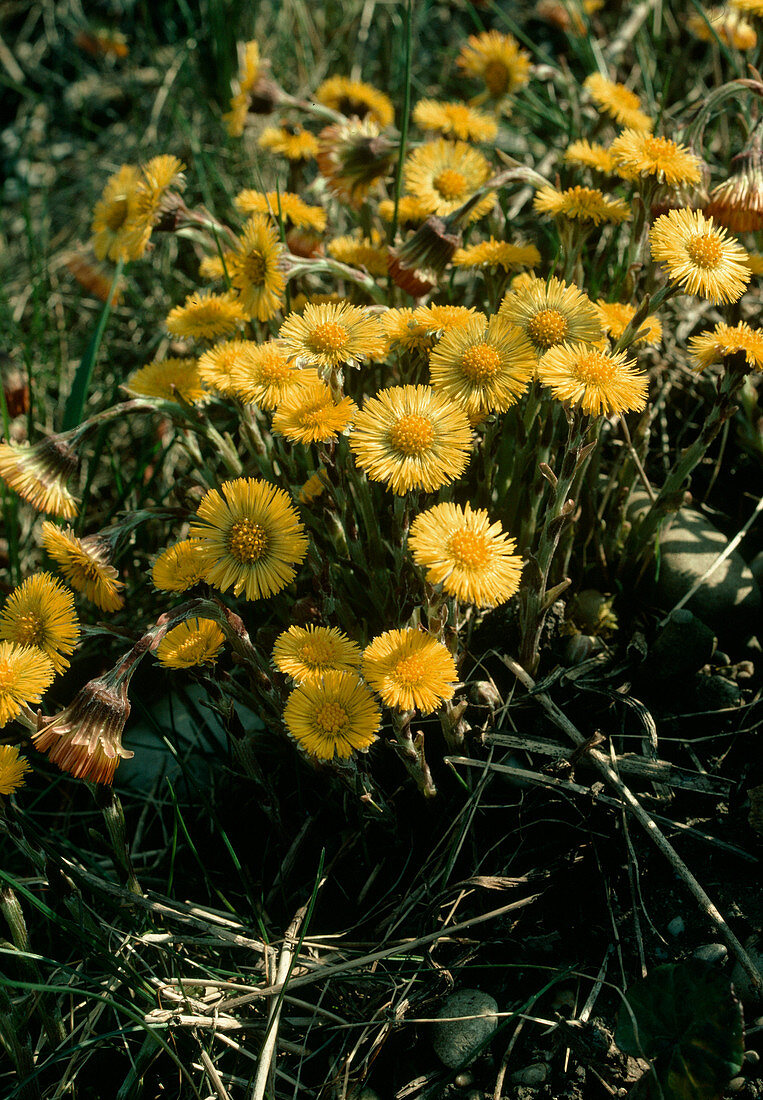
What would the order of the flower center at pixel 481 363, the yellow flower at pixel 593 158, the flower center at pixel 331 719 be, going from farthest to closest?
the yellow flower at pixel 593 158, the flower center at pixel 481 363, the flower center at pixel 331 719

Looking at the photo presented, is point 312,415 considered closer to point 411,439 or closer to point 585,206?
point 411,439

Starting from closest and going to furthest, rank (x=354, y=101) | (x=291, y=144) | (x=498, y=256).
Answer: (x=498, y=256) < (x=291, y=144) < (x=354, y=101)

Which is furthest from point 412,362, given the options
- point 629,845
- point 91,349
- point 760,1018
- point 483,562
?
point 760,1018

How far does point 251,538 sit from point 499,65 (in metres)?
1.69

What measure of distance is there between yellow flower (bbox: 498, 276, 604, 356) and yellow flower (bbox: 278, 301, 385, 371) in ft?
0.73

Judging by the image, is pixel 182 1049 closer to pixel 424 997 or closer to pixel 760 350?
pixel 424 997

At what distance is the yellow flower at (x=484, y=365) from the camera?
1236 millimetres

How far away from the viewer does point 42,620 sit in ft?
4.23

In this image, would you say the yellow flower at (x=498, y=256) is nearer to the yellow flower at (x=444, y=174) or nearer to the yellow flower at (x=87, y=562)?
the yellow flower at (x=444, y=174)

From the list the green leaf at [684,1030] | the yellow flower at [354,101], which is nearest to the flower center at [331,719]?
the green leaf at [684,1030]

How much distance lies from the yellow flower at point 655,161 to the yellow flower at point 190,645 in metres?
1.08

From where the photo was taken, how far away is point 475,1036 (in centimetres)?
120

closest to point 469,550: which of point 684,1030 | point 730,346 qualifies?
point 730,346

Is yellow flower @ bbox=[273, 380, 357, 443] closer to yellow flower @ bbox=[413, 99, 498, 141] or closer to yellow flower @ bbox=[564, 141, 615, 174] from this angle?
yellow flower @ bbox=[564, 141, 615, 174]
